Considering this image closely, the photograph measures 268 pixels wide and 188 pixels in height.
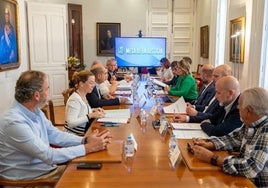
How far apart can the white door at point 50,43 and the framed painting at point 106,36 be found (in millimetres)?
1810

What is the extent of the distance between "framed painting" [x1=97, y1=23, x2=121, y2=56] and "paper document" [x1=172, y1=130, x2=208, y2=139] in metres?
6.61

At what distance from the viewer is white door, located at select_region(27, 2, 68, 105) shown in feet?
20.9

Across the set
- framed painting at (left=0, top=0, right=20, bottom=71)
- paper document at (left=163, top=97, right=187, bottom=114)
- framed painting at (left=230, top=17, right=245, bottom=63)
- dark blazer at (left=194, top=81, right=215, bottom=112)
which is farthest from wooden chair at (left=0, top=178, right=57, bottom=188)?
framed painting at (left=230, top=17, right=245, bottom=63)

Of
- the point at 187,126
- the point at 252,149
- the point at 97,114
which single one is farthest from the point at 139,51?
the point at 252,149

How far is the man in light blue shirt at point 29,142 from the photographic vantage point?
168cm

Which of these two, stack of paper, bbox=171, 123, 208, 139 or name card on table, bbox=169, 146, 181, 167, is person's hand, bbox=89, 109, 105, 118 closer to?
stack of paper, bbox=171, 123, 208, 139

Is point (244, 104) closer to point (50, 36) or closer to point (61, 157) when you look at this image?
point (61, 157)

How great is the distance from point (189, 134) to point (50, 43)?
206 inches

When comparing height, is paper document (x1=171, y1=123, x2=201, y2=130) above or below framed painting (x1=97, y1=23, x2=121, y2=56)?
below

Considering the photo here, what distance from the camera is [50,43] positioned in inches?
265

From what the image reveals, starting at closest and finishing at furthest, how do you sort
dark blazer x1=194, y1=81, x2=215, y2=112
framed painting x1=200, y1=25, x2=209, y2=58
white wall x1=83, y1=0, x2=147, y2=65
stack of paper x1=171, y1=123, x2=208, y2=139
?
stack of paper x1=171, y1=123, x2=208, y2=139 → dark blazer x1=194, y1=81, x2=215, y2=112 → framed painting x1=200, y1=25, x2=209, y2=58 → white wall x1=83, y1=0, x2=147, y2=65

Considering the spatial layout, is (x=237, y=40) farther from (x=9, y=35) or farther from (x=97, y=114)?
(x=9, y=35)

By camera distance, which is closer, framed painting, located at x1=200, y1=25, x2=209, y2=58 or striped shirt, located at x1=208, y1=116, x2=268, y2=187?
striped shirt, located at x1=208, y1=116, x2=268, y2=187

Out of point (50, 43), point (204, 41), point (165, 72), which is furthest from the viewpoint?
point (204, 41)
